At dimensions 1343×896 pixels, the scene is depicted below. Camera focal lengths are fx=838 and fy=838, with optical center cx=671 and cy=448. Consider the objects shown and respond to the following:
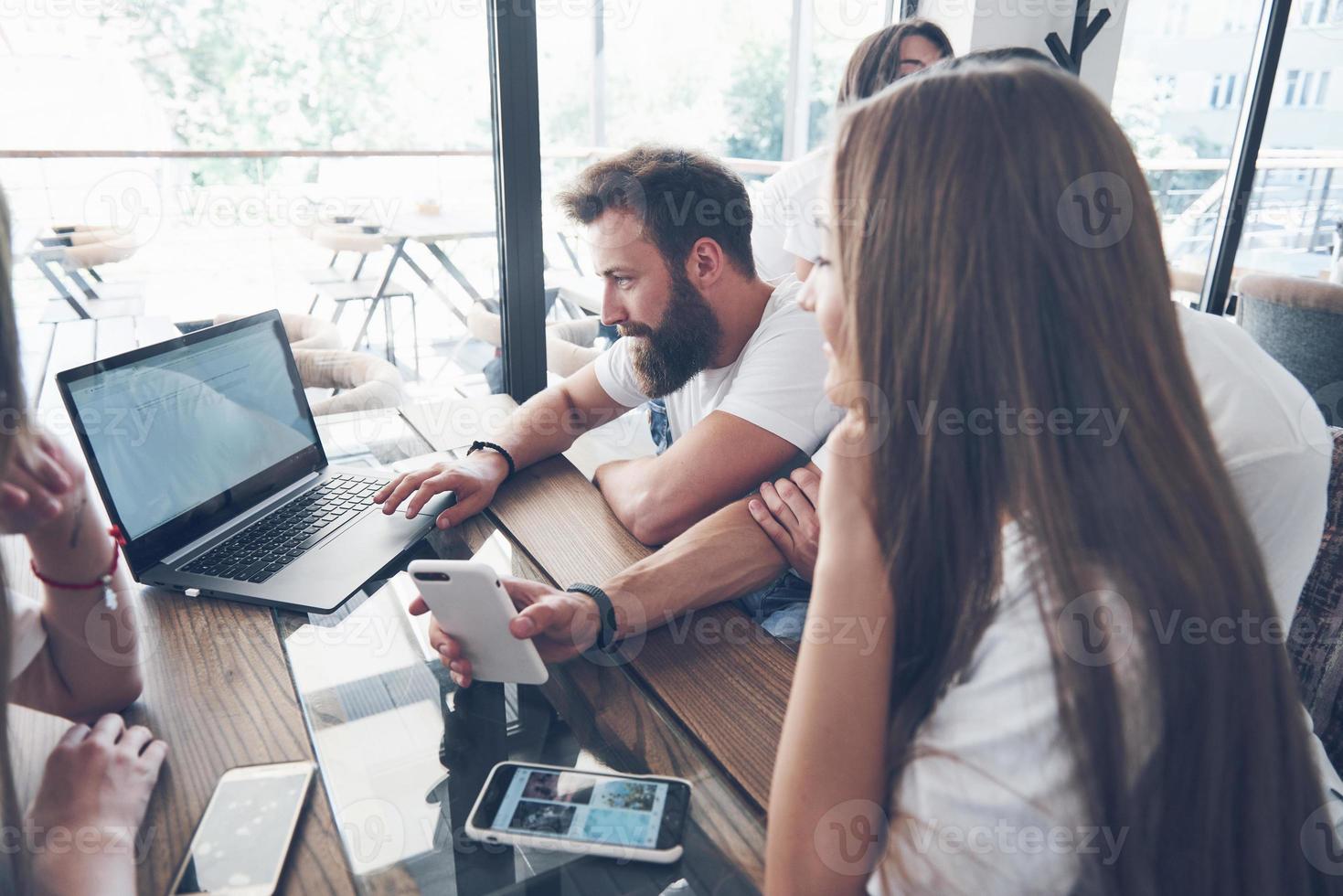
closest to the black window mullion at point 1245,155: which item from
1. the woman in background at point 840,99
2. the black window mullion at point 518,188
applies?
the woman in background at point 840,99

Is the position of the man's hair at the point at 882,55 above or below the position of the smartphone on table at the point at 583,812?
above

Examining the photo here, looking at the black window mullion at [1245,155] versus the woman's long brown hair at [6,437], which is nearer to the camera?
the woman's long brown hair at [6,437]

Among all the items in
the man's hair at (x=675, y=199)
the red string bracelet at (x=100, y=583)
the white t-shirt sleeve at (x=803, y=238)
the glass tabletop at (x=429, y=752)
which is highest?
the man's hair at (x=675, y=199)

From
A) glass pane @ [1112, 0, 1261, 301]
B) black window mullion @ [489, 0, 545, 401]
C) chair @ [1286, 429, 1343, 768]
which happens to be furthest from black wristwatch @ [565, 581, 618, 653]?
glass pane @ [1112, 0, 1261, 301]

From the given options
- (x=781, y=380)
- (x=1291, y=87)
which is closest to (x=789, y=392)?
(x=781, y=380)

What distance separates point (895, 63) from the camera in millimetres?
2074

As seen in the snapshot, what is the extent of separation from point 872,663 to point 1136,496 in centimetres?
21

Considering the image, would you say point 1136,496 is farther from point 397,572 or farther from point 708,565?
point 397,572

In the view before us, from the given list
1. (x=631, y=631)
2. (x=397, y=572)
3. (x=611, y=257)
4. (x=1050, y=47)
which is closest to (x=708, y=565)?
(x=631, y=631)

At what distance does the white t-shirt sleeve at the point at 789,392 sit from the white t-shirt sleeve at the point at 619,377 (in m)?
0.31

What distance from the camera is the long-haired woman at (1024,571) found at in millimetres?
542

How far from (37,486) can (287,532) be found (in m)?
0.46

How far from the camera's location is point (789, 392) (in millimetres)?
1274

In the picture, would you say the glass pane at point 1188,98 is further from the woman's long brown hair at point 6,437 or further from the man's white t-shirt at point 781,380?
the woman's long brown hair at point 6,437
